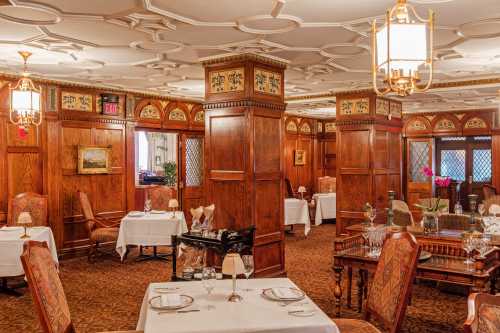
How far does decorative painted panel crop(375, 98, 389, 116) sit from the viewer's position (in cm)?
823

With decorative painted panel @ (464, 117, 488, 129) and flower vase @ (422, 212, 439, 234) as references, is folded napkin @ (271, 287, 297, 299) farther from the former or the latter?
decorative painted panel @ (464, 117, 488, 129)

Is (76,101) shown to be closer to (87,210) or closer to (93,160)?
(93,160)

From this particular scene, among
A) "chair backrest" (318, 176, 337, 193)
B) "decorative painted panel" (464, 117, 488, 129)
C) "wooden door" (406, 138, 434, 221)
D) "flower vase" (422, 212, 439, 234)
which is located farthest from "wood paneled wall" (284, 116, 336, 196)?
"flower vase" (422, 212, 439, 234)

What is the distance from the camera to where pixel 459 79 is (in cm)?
730

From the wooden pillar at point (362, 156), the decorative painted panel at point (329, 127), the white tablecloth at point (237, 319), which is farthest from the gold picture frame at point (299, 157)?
the white tablecloth at point (237, 319)

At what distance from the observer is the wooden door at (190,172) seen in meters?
9.56

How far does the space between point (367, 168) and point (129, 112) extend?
435cm

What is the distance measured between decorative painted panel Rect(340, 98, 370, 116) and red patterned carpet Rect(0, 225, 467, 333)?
8.43 ft

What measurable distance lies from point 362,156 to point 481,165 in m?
5.95

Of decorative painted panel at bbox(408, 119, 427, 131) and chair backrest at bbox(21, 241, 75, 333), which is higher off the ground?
decorative painted panel at bbox(408, 119, 427, 131)

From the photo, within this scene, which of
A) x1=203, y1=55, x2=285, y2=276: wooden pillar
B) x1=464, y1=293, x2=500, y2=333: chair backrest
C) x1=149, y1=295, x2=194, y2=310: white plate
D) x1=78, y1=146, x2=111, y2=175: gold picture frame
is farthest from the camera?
x1=78, y1=146, x2=111, y2=175: gold picture frame

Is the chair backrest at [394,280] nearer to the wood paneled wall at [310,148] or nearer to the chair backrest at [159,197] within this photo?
the chair backrest at [159,197]

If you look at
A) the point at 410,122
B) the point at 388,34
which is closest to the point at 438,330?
the point at 388,34

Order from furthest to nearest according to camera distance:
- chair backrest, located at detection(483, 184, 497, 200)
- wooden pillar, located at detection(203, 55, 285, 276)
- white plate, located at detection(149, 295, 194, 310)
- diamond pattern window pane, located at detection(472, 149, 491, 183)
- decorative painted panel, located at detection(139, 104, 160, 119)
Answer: diamond pattern window pane, located at detection(472, 149, 491, 183) → chair backrest, located at detection(483, 184, 497, 200) → decorative painted panel, located at detection(139, 104, 160, 119) → wooden pillar, located at detection(203, 55, 285, 276) → white plate, located at detection(149, 295, 194, 310)
